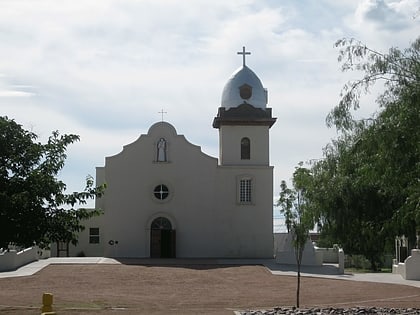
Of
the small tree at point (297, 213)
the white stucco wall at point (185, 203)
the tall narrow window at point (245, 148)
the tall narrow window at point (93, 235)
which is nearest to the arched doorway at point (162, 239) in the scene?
the white stucco wall at point (185, 203)

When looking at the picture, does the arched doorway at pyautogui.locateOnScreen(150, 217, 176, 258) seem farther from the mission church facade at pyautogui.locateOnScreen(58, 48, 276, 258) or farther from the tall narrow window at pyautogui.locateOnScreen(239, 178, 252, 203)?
the tall narrow window at pyautogui.locateOnScreen(239, 178, 252, 203)

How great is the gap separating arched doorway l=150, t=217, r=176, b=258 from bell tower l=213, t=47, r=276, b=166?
5.95m

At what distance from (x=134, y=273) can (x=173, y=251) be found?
13540mm

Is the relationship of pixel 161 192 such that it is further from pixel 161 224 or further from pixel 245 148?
pixel 245 148

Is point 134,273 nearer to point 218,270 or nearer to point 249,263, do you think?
point 218,270

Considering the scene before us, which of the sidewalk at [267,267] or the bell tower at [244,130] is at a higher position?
the bell tower at [244,130]

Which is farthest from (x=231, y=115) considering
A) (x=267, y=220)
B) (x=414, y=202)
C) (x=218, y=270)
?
(x=414, y=202)

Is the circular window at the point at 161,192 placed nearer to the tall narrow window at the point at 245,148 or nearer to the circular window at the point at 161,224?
the circular window at the point at 161,224

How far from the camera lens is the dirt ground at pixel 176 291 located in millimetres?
23203

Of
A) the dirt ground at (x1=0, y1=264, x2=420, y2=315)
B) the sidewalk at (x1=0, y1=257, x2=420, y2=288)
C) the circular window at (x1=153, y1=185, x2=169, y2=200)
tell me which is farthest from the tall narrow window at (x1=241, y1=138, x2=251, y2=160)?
the dirt ground at (x1=0, y1=264, x2=420, y2=315)

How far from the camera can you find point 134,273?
36062 millimetres

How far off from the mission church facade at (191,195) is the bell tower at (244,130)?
0.23 feet

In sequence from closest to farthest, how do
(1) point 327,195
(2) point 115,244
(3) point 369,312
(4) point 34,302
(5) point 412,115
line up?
(5) point 412,115 → (3) point 369,312 → (4) point 34,302 → (1) point 327,195 → (2) point 115,244

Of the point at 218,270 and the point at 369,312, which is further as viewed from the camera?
the point at 218,270
